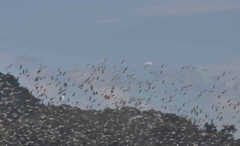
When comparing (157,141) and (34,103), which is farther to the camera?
(34,103)

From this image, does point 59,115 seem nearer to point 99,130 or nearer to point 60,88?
point 99,130

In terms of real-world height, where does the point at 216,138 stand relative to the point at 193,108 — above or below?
below

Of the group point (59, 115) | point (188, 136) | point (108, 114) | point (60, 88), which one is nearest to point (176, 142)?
point (188, 136)

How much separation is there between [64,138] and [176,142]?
25.3 meters

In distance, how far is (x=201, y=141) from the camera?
154 metres

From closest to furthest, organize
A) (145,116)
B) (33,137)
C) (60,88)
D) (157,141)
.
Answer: (60,88) < (33,137) < (157,141) < (145,116)

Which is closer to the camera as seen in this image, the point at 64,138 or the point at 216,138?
the point at 64,138

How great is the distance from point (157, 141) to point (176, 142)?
13.4 ft

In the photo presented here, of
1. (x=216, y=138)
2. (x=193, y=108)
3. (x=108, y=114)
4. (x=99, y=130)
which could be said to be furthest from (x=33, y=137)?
(x=216, y=138)

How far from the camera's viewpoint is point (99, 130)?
14088 centimetres

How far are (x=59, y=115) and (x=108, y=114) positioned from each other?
10.6m

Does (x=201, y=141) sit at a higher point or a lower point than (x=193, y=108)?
lower

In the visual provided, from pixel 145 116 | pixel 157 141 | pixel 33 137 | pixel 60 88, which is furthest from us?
pixel 145 116

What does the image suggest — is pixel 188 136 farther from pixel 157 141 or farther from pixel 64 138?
pixel 64 138
